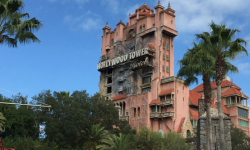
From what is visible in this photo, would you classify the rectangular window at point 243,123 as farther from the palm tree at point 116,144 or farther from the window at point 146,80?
the palm tree at point 116,144

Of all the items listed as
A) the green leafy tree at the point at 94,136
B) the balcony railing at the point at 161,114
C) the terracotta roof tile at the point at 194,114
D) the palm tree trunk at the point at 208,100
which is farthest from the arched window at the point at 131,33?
the palm tree trunk at the point at 208,100

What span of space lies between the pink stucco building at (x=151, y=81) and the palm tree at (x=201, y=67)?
31338 mm

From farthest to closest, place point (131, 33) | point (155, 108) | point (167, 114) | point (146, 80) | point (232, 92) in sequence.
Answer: point (131, 33), point (232, 92), point (146, 80), point (155, 108), point (167, 114)

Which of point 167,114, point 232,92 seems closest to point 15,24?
point 167,114

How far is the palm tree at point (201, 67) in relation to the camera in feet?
82.2

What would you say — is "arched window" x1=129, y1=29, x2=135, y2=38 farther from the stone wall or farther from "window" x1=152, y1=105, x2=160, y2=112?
the stone wall

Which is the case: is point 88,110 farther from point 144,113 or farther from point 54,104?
point 144,113

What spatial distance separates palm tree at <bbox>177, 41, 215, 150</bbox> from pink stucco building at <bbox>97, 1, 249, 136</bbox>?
31.3 meters

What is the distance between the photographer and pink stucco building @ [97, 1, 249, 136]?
61.7 m

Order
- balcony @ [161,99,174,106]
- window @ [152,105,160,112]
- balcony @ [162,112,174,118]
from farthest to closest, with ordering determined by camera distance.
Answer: window @ [152,105,160,112] → balcony @ [161,99,174,106] → balcony @ [162,112,174,118]

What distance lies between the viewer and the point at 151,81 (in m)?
65.1

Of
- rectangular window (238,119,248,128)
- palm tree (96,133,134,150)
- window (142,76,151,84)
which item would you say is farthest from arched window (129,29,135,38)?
palm tree (96,133,134,150)

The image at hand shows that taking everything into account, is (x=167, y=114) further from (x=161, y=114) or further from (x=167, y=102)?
(x=167, y=102)

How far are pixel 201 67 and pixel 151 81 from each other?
3800cm
